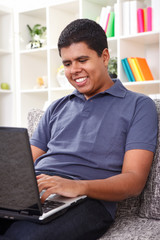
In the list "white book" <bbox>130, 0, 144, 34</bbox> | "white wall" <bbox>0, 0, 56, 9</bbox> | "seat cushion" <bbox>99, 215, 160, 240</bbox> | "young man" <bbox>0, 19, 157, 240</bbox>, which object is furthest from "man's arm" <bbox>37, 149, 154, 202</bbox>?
"white wall" <bbox>0, 0, 56, 9</bbox>

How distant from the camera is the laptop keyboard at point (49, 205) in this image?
1.05 meters

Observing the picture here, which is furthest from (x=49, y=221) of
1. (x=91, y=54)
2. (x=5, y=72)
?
(x=5, y=72)

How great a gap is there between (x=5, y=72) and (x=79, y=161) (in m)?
2.96

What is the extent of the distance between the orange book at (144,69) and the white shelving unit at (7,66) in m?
1.46

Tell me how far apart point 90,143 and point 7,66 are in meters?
2.94

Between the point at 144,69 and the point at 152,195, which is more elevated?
the point at 144,69

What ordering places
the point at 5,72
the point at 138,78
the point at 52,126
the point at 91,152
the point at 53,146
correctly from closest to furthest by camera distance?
the point at 91,152 < the point at 53,146 < the point at 52,126 < the point at 138,78 < the point at 5,72

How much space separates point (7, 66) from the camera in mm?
4145

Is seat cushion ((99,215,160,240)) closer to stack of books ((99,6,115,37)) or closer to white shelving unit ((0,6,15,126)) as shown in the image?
stack of books ((99,6,115,37))

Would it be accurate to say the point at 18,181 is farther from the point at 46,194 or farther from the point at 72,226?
the point at 72,226

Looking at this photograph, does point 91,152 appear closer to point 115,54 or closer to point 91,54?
point 91,54

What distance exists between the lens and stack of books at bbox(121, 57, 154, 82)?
3256 millimetres

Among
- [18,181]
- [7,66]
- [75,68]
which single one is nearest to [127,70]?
[7,66]

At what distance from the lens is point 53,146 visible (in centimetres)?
151
